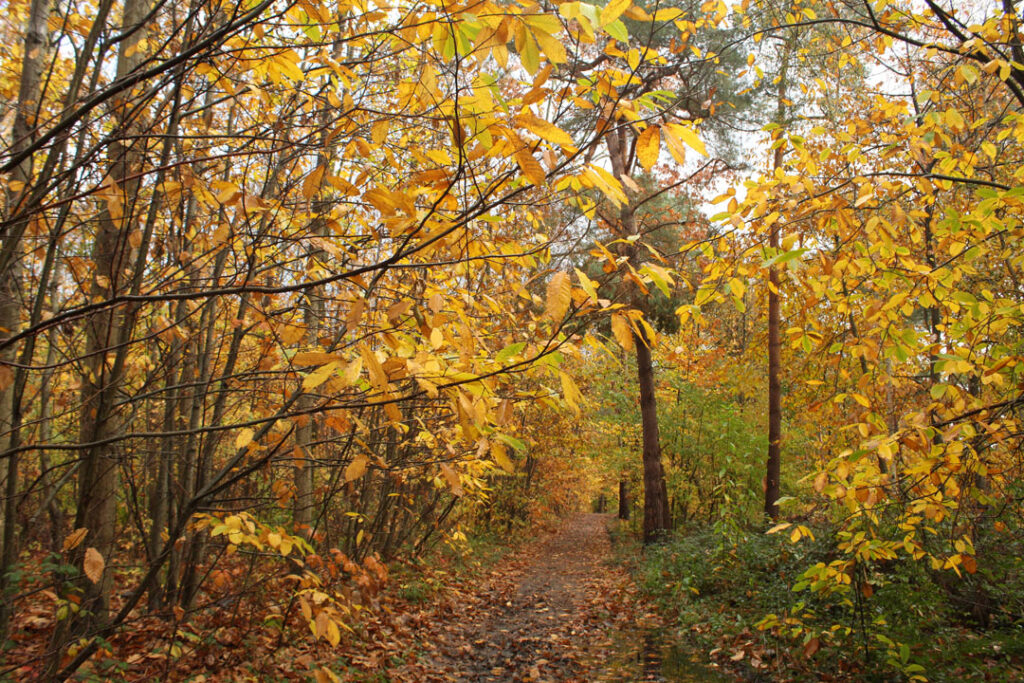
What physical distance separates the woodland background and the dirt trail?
39.7 inches

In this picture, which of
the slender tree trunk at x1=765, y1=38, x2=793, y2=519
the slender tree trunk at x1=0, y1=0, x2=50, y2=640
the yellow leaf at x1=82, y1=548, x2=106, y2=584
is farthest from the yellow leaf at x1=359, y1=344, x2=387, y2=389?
the slender tree trunk at x1=765, y1=38, x2=793, y2=519

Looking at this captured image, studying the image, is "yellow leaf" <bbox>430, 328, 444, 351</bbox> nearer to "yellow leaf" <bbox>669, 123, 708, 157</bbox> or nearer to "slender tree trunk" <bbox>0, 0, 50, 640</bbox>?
"yellow leaf" <bbox>669, 123, 708, 157</bbox>

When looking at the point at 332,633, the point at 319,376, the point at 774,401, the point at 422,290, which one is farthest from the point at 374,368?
the point at 774,401

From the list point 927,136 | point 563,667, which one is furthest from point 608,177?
point 563,667

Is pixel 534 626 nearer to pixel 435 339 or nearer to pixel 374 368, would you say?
pixel 435 339

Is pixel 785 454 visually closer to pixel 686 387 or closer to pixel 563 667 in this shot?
pixel 686 387

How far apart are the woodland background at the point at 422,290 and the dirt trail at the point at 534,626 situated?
1.01 metres

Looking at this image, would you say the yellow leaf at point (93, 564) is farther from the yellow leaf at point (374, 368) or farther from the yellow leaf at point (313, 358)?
the yellow leaf at point (374, 368)

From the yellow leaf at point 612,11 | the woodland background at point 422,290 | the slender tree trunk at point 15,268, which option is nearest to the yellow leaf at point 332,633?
the woodland background at point 422,290

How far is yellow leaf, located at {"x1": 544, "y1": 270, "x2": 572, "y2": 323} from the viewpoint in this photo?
4.88 ft

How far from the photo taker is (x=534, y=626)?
23.7ft

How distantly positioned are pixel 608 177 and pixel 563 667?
548 centimetres

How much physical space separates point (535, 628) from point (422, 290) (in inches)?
212

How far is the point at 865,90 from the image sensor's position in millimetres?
7703
